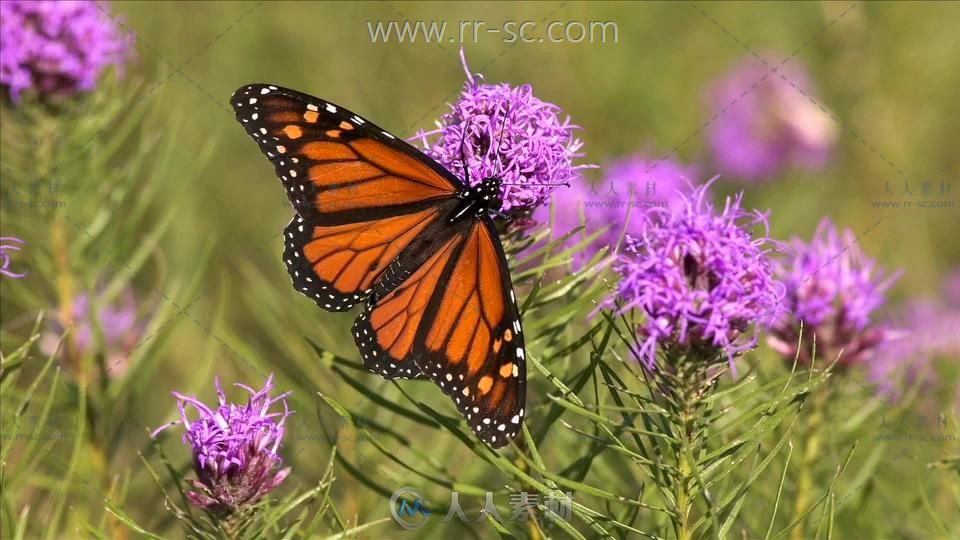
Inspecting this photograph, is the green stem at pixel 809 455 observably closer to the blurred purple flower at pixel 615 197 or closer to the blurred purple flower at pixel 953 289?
the blurred purple flower at pixel 615 197

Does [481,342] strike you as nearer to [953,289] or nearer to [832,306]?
[832,306]

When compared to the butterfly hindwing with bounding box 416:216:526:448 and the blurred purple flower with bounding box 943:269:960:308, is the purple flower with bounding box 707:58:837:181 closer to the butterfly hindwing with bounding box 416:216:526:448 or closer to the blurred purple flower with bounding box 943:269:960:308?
the blurred purple flower with bounding box 943:269:960:308

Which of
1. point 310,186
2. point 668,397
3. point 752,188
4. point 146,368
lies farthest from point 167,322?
point 752,188

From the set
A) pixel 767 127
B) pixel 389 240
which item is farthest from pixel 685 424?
pixel 767 127

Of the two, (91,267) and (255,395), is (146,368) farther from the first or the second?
(255,395)

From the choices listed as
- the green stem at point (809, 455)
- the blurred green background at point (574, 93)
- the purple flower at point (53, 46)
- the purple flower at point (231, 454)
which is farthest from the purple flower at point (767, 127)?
the purple flower at point (231, 454)

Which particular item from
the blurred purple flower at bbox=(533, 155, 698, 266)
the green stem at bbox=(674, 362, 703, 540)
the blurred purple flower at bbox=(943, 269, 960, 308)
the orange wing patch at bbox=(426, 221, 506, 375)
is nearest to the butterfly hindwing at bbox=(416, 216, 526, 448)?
the orange wing patch at bbox=(426, 221, 506, 375)
